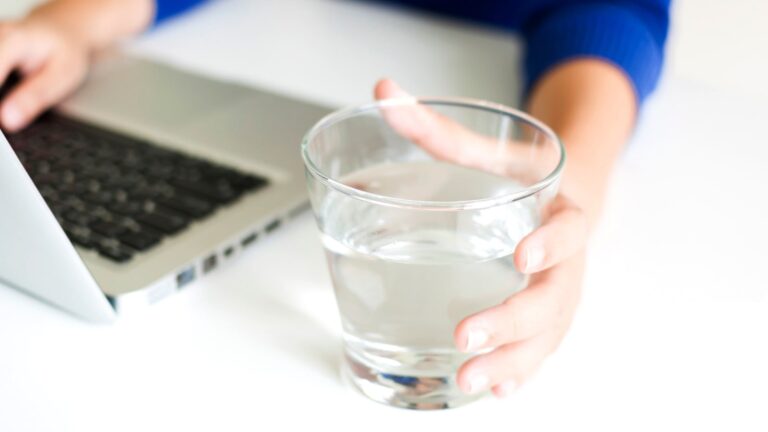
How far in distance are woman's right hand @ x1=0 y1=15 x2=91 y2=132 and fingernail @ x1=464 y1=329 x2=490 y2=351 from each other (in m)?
0.48

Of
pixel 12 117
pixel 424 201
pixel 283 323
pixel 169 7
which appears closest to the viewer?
pixel 424 201

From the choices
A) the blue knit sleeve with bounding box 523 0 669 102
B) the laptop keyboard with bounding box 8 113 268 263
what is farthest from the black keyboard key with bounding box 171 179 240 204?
the blue knit sleeve with bounding box 523 0 669 102

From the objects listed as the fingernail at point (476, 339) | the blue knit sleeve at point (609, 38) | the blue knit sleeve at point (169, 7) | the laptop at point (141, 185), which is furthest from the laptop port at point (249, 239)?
the blue knit sleeve at point (169, 7)

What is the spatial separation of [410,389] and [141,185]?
0.27 meters

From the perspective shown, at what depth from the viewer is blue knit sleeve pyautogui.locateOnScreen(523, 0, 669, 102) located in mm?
783

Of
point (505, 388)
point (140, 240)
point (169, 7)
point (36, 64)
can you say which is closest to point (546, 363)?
point (505, 388)

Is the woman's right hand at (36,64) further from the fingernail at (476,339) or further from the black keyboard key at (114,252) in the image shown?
the fingernail at (476,339)

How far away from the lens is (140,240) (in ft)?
1.71

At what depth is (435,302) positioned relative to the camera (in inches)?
16.0

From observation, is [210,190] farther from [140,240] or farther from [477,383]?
[477,383]

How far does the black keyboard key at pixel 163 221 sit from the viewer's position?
0.54m

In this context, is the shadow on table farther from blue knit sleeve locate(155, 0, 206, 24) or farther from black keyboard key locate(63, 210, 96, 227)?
blue knit sleeve locate(155, 0, 206, 24)

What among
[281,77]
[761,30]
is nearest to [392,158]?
[281,77]

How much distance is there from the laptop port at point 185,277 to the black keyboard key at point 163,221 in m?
0.03
